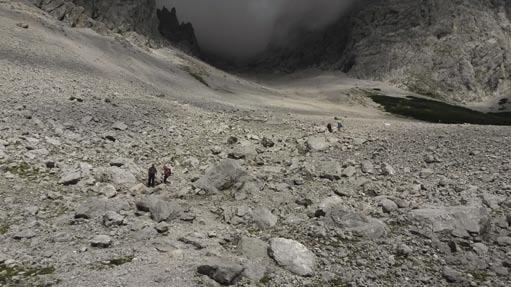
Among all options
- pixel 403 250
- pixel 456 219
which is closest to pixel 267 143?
pixel 456 219

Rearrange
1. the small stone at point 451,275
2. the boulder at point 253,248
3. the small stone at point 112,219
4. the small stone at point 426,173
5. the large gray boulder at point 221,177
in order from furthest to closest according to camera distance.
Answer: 1. the small stone at point 426,173
2. the large gray boulder at point 221,177
3. the small stone at point 112,219
4. the boulder at point 253,248
5. the small stone at point 451,275

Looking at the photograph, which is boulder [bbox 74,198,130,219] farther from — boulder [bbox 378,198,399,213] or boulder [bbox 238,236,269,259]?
boulder [bbox 378,198,399,213]

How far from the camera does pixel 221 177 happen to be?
76.1 ft

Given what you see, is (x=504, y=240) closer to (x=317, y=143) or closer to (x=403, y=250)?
(x=403, y=250)

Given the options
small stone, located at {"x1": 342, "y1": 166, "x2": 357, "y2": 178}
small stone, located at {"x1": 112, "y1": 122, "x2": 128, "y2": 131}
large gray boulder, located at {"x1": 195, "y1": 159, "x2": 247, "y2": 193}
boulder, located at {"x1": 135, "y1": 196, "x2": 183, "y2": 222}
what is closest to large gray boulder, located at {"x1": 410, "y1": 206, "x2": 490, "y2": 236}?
small stone, located at {"x1": 342, "y1": 166, "x2": 357, "y2": 178}

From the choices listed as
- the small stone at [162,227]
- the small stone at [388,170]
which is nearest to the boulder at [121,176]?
the small stone at [162,227]

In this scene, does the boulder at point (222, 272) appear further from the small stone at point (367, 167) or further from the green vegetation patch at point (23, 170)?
the small stone at point (367, 167)

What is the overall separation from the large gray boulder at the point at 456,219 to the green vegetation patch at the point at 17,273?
47.3 ft

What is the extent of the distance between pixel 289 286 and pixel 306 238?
11.1 ft

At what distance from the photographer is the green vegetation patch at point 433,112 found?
4712 inches

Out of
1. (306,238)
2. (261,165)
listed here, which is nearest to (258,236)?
(306,238)

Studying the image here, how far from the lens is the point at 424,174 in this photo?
80.3 ft

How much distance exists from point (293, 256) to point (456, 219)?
7.49 metres

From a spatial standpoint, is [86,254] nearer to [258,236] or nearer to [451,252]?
[258,236]
